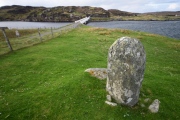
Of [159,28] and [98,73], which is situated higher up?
[159,28]

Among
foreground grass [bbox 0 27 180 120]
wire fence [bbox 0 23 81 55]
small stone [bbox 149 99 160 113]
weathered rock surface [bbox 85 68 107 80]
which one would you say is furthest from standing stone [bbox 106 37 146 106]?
→ wire fence [bbox 0 23 81 55]

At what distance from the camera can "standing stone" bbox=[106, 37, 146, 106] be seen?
9.62 m

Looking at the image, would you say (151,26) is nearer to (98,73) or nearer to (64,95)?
(98,73)

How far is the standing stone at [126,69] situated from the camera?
9.62 meters

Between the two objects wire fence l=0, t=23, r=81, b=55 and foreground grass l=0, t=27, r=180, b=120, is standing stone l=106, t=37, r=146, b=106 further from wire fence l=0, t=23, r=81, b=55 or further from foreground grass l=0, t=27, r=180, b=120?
wire fence l=0, t=23, r=81, b=55

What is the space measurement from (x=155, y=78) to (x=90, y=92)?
8.85 meters

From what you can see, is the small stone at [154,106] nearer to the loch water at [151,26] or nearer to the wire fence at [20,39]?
the wire fence at [20,39]

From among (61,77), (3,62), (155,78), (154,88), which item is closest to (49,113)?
(61,77)

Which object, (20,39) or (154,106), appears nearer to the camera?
(154,106)

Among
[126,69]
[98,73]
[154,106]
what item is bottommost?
[154,106]

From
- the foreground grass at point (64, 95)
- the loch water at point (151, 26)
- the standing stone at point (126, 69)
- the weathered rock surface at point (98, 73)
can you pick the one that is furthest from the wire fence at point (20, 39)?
the loch water at point (151, 26)

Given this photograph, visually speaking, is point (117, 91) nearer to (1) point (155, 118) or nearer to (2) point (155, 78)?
(1) point (155, 118)

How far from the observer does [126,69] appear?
32.3 ft

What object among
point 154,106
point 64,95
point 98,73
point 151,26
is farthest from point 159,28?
point 64,95
